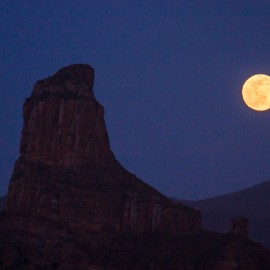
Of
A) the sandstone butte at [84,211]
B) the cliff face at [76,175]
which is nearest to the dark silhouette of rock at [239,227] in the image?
the sandstone butte at [84,211]

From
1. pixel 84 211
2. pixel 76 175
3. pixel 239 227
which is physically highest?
pixel 76 175

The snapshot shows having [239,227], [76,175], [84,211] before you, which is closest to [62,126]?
[76,175]

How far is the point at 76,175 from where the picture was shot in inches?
4660

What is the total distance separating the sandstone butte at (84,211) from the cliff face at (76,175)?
15 cm

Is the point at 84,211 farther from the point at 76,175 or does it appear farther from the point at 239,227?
the point at 239,227

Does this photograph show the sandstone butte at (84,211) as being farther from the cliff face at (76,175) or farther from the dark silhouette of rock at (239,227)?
the dark silhouette of rock at (239,227)

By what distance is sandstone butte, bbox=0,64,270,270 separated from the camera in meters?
101

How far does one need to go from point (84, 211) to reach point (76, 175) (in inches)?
300

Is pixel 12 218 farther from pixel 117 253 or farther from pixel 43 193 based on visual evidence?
pixel 117 253

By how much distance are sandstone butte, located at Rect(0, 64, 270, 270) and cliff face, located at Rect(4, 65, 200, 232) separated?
0.15m

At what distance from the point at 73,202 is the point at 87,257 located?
12488 millimetres

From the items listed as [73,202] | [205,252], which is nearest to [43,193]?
[73,202]

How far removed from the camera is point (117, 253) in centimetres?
10594

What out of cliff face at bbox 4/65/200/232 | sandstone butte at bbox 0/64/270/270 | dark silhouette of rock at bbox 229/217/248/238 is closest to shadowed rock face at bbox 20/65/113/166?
cliff face at bbox 4/65/200/232
